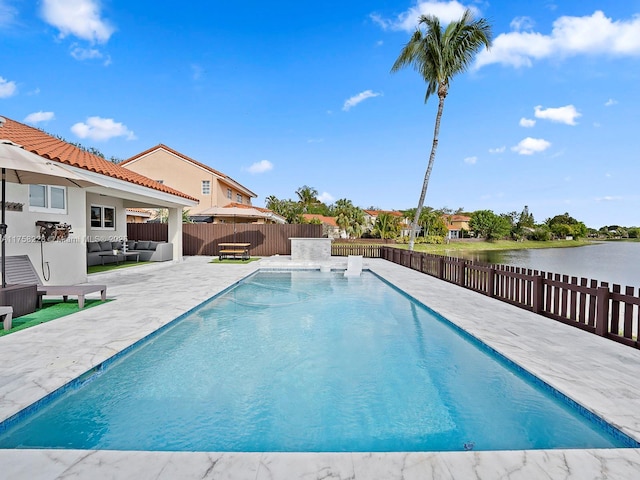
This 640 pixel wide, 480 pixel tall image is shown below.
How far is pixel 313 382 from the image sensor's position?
3920 millimetres

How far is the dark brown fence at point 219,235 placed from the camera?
19312 mm

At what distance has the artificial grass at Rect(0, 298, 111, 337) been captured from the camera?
5.08 metres

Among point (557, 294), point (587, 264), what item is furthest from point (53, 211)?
point (587, 264)

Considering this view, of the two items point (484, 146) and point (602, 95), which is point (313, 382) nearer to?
point (602, 95)

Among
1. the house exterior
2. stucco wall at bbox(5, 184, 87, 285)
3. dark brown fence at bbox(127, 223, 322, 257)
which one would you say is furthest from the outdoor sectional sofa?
the house exterior

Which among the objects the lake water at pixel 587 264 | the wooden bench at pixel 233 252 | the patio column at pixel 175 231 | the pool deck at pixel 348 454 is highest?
the patio column at pixel 175 231

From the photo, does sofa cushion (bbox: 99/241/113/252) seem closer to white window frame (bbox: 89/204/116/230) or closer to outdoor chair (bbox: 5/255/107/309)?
white window frame (bbox: 89/204/116/230)

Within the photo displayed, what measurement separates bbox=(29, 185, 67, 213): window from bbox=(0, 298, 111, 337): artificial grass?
91.6 inches

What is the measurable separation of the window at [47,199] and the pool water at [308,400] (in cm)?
510

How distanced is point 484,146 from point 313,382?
28252 millimetres

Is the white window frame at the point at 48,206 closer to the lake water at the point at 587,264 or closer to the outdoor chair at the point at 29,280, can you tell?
the outdoor chair at the point at 29,280

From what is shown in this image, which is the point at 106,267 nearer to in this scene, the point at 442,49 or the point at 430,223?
the point at 442,49

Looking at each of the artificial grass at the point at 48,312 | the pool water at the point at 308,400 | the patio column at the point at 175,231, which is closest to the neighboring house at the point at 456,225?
the patio column at the point at 175,231

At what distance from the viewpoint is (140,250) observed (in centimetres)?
1478
